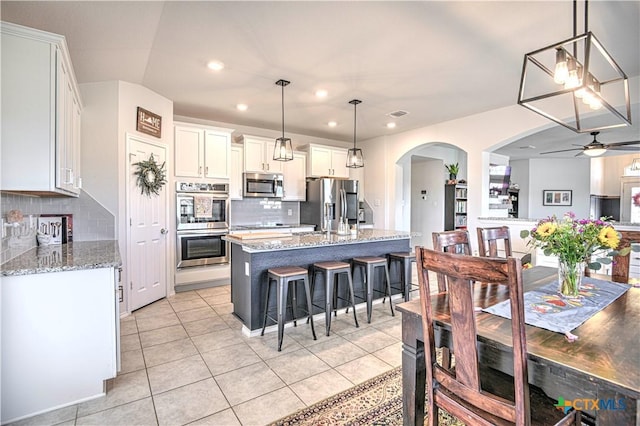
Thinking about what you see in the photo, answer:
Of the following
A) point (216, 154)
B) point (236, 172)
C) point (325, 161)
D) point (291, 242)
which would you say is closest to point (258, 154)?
point (236, 172)

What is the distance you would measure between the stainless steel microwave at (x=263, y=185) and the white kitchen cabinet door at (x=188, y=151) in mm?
829

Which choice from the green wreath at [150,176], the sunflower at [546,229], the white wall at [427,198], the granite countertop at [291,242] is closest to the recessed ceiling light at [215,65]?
the green wreath at [150,176]

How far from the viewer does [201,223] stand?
4496 millimetres

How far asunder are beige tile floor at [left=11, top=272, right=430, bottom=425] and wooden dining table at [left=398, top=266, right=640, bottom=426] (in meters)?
0.88

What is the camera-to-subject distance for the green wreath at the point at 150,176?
11.9ft

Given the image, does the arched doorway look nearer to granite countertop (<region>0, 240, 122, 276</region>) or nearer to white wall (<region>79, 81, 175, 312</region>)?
white wall (<region>79, 81, 175, 312</region>)

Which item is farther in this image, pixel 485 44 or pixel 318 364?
pixel 485 44

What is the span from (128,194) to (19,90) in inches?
68.2

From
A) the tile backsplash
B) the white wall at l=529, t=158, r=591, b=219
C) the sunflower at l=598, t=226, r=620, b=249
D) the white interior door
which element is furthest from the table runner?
the white wall at l=529, t=158, r=591, b=219

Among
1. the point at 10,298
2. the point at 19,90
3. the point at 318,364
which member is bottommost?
the point at 318,364

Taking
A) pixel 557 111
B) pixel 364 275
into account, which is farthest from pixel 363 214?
pixel 557 111

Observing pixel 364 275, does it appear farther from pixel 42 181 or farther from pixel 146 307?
pixel 42 181

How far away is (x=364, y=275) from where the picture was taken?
12.3 ft

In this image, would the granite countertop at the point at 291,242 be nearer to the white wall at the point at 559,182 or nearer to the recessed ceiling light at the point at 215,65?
the recessed ceiling light at the point at 215,65
